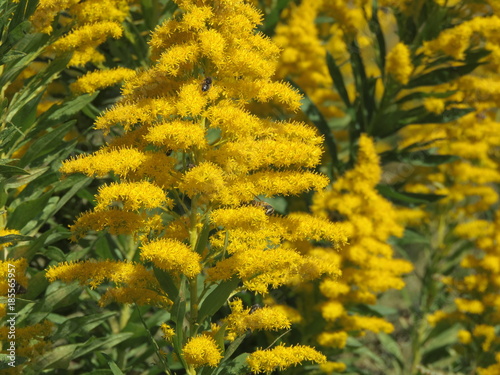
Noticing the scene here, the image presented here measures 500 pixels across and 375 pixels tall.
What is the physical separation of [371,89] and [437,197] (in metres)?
0.96

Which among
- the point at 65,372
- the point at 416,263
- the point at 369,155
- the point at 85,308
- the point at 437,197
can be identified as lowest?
the point at 416,263

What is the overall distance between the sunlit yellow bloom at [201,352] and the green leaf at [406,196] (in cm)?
239

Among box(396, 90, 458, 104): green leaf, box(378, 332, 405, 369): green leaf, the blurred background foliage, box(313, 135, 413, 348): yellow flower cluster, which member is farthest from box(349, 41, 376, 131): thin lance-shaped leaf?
box(378, 332, 405, 369): green leaf

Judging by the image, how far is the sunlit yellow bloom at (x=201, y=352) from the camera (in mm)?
2752

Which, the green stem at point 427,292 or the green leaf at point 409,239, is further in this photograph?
the green stem at point 427,292

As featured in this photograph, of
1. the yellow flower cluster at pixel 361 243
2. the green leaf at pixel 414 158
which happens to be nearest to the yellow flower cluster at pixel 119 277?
the yellow flower cluster at pixel 361 243

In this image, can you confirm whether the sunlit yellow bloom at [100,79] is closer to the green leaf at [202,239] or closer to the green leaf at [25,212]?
the green leaf at [25,212]

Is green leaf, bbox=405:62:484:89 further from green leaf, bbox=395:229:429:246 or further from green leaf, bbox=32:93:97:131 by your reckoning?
green leaf, bbox=32:93:97:131

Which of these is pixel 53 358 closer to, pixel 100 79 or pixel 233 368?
pixel 233 368

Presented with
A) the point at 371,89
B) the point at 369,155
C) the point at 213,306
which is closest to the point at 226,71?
the point at 213,306

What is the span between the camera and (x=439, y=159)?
5.04 meters

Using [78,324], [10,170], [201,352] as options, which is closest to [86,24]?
[10,170]

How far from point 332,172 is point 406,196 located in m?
0.57

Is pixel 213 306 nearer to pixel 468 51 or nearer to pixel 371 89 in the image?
pixel 371 89
